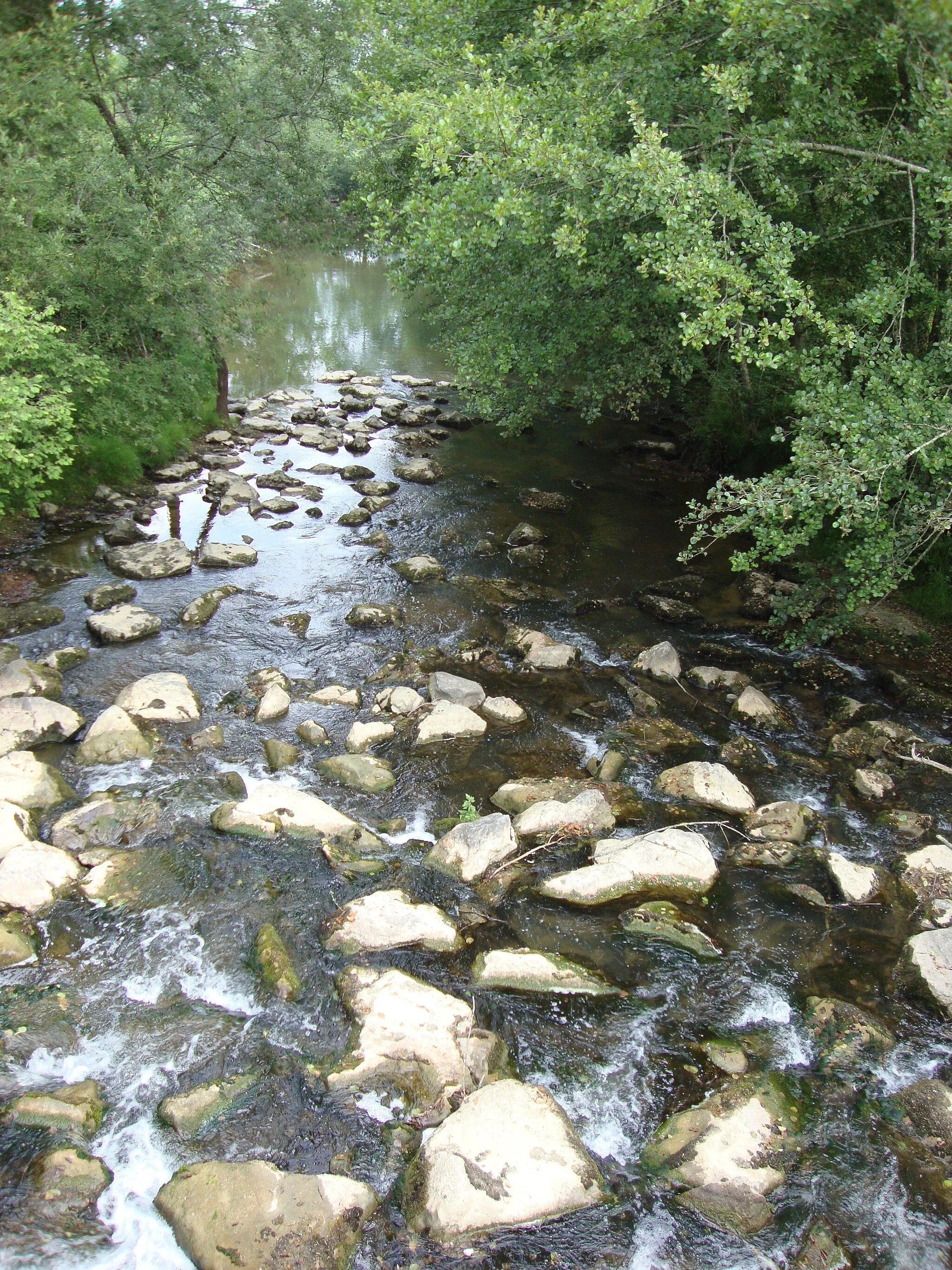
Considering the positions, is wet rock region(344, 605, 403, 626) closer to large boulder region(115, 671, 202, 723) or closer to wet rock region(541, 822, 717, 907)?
large boulder region(115, 671, 202, 723)

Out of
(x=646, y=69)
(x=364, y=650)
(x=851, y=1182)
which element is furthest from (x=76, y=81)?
(x=851, y=1182)

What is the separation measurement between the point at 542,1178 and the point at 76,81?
666 inches

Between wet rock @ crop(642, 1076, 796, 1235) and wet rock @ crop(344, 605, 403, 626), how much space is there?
8314mm

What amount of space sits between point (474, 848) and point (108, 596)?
7834 mm

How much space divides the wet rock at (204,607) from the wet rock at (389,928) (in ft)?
21.4

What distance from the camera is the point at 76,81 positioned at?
13.2m

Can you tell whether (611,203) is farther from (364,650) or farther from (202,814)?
(202,814)

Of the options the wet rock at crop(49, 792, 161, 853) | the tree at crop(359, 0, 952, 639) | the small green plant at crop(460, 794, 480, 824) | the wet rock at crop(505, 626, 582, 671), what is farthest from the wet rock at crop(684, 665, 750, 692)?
the wet rock at crop(49, 792, 161, 853)

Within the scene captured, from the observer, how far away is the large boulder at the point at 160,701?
9.55 metres

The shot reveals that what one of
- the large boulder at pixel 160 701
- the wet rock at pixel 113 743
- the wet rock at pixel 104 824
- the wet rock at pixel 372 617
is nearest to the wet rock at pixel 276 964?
the wet rock at pixel 104 824

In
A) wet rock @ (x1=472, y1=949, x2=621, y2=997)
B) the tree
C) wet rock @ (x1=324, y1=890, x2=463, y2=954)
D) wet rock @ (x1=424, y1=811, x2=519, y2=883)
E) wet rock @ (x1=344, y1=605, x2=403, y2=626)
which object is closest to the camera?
wet rock @ (x1=472, y1=949, x2=621, y2=997)

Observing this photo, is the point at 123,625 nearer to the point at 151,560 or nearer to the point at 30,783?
the point at 151,560

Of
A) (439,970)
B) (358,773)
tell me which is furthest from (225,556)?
(439,970)

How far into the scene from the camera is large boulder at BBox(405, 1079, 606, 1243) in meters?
4.73
